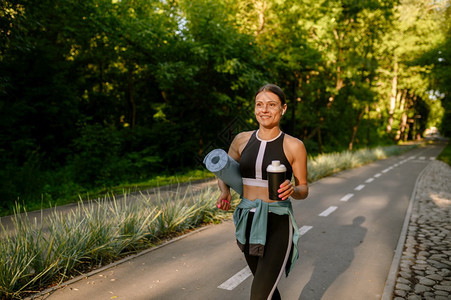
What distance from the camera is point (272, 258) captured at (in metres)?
2.48

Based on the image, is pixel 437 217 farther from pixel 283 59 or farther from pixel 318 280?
pixel 283 59

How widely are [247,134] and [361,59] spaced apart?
19724 mm

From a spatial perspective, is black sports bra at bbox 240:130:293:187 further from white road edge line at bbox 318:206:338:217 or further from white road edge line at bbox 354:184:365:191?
white road edge line at bbox 354:184:365:191

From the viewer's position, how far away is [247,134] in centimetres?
283

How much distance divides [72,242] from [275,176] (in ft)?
10.9

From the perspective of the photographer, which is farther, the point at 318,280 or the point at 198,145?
the point at 198,145

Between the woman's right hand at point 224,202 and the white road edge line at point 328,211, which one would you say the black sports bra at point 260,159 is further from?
the white road edge line at point 328,211

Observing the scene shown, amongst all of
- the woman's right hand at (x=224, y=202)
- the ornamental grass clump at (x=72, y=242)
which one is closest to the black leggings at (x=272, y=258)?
the woman's right hand at (x=224, y=202)

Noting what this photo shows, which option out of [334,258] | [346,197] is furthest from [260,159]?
[346,197]

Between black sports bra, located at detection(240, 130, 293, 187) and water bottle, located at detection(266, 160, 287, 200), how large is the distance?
26 centimetres

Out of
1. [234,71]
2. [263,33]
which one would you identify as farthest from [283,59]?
[234,71]

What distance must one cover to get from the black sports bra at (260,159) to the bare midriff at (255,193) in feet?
0.10

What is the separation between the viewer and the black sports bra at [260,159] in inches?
100

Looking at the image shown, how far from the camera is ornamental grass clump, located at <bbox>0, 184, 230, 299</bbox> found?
3758mm
